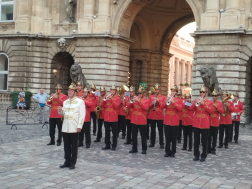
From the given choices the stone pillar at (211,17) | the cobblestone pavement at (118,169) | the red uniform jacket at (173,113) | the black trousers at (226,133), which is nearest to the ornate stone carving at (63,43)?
the stone pillar at (211,17)

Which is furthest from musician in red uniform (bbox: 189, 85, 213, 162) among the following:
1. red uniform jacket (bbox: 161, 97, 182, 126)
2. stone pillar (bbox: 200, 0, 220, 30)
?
stone pillar (bbox: 200, 0, 220, 30)

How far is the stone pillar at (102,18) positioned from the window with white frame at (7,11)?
6963mm

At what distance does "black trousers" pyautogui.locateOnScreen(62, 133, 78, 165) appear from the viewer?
27.8 ft

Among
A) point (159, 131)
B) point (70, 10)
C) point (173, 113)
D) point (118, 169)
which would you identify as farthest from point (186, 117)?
point (70, 10)

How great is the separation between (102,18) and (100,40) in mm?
1322

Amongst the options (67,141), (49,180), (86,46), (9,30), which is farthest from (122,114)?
(9,30)

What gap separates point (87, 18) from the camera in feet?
79.6

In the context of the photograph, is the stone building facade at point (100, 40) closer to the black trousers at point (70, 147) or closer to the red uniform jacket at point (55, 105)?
the red uniform jacket at point (55, 105)

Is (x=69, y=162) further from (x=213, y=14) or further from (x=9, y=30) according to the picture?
(x=9, y=30)

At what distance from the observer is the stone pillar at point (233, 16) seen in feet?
68.0

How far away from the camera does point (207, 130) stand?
9992mm

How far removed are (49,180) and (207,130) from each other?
14.3 ft

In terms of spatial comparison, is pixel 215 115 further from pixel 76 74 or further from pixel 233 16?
pixel 76 74

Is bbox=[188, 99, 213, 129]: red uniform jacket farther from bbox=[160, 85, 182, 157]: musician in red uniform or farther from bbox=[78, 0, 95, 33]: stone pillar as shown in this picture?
bbox=[78, 0, 95, 33]: stone pillar
